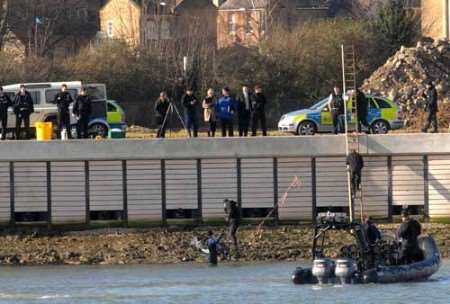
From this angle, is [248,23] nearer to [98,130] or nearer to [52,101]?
[52,101]

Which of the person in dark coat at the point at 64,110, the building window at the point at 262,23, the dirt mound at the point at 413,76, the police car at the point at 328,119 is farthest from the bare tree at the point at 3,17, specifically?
the person in dark coat at the point at 64,110

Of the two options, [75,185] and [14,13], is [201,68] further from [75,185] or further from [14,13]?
[75,185]

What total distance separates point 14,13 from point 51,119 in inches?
1431

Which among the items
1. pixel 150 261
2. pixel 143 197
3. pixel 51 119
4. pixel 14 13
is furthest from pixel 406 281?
pixel 14 13

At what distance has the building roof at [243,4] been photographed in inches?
4031

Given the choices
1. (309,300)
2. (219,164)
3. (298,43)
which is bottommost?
(309,300)

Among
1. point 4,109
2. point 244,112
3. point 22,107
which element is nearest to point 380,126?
point 244,112

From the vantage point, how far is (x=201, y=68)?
7350 cm

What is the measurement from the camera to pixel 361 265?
32.8 meters

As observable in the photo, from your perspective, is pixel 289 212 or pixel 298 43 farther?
pixel 298 43

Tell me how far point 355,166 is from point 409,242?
7.69m

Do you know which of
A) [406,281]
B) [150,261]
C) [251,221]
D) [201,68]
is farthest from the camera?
[201,68]

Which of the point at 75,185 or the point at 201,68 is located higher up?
the point at 201,68

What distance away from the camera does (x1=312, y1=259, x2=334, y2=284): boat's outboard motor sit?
107 ft
